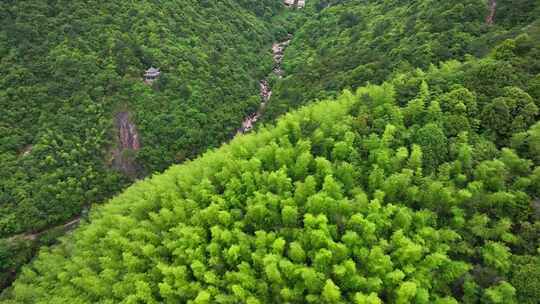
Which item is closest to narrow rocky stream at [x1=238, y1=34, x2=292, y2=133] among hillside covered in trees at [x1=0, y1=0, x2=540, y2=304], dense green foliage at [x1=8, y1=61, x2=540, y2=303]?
hillside covered in trees at [x1=0, y1=0, x2=540, y2=304]

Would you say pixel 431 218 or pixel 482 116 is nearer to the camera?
pixel 431 218

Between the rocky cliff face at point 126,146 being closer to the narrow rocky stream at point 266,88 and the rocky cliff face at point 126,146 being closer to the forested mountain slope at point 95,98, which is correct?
the forested mountain slope at point 95,98

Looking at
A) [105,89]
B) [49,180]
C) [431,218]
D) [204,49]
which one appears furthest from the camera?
[204,49]

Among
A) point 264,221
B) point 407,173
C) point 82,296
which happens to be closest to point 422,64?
point 407,173

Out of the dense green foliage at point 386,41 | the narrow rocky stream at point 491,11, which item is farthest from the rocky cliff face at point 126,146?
the narrow rocky stream at point 491,11

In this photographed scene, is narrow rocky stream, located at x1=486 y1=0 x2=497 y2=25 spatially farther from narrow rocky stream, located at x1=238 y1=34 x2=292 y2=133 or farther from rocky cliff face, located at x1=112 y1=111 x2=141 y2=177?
rocky cliff face, located at x1=112 y1=111 x2=141 y2=177

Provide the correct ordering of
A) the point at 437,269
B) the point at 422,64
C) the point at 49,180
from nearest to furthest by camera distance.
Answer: the point at 437,269 → the point at 422,64 → the point at 49,180

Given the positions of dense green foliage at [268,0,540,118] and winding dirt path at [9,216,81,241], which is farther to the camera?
winding dirt path at [9,216,81,241]

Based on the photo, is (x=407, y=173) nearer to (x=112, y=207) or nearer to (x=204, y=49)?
(x=112, y=207)
